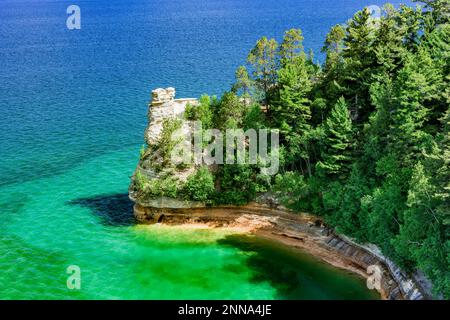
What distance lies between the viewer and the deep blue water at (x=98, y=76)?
88.6 metres

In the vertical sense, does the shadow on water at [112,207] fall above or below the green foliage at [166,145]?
below

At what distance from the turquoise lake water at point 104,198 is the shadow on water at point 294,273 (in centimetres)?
11

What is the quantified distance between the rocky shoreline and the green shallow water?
139 centimetres

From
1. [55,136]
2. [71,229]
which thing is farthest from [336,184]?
Answer: [55,136]

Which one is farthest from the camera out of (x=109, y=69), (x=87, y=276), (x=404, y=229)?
(x=109, y=69)

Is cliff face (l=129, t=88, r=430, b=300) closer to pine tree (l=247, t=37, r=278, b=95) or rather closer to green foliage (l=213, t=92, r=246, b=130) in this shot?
green foliage (l=213, t=92, r=246, b=130)

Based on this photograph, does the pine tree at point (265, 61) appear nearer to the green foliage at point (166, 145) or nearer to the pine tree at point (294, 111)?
the pine tree at point (294, 111)

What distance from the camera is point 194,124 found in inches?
2539

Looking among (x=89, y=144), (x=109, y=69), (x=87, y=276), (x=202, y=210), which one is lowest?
(x=87, y=276)

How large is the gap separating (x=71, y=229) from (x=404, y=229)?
40041 mm

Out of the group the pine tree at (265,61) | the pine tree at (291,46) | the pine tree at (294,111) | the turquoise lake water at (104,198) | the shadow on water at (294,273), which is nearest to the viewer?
the shadow on water at (294,273)

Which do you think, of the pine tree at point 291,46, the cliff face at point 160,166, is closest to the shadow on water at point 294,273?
the cliff face at point 160,166

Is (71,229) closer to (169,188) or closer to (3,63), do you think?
(169,188)

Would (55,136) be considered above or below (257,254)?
above
